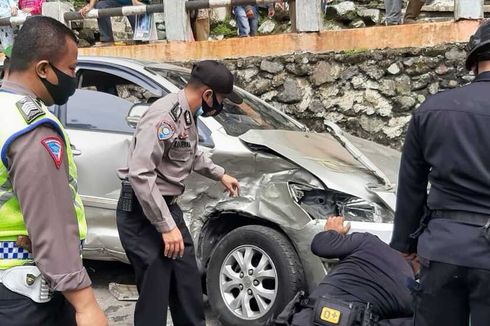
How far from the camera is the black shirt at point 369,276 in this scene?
297 cm

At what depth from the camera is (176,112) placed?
315 centimetres

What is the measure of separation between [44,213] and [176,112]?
1476 millimetres

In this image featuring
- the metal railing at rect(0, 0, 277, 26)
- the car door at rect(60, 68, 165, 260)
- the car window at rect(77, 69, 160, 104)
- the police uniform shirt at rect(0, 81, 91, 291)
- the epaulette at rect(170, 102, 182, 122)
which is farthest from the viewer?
the metal railing at rect(0, 0, 277, 26)

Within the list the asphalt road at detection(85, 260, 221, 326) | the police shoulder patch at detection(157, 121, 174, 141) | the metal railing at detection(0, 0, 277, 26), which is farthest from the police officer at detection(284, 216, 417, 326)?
the metal railing at detection(0, 0, 277, 26)

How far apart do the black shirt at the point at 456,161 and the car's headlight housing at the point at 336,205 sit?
132 centimetres

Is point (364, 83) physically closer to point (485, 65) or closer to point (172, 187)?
point (172, 187)

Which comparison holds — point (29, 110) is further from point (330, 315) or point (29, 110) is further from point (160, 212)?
point (330, 315)

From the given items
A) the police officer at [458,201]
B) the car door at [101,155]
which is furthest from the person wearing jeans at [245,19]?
the police officer at [458,201]

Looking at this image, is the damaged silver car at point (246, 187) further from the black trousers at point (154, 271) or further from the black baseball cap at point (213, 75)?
the black baseball cap at point (213, 75)

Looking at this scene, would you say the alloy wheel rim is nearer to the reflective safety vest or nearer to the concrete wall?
the reflective safety vest

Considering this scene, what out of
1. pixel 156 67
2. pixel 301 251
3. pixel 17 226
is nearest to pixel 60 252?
pixel 17 226

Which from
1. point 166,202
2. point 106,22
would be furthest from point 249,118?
point 106,22

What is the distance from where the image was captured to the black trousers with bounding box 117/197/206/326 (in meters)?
3.19

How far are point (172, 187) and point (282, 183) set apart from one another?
3.00 feet
